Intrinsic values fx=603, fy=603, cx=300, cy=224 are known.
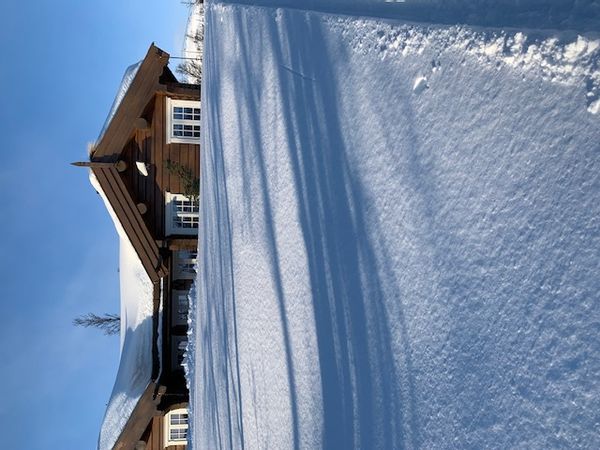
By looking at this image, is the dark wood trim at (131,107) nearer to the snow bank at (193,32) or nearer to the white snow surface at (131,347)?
the white snow surface at (131,347)

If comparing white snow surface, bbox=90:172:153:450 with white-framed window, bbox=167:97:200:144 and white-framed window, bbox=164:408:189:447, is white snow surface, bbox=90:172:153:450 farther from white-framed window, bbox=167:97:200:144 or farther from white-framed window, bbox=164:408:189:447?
white-framed window, bbox=167:97:200:144

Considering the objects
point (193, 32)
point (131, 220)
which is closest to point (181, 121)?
point (131, 220)

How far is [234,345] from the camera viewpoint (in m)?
5.87

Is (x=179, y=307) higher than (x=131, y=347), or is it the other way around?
(x=179, y=307)

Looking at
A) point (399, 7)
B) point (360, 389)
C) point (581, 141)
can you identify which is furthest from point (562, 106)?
point (360, 389)

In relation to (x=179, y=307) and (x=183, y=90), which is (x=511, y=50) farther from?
(x=179, y=307)

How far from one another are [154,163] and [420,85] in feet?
30.3

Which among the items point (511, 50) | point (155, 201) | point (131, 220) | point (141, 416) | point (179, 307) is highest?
point (155, 201)

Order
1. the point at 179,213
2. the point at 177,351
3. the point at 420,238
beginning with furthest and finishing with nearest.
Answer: the point at 177,351
the point at 179,213
the point at 420,238

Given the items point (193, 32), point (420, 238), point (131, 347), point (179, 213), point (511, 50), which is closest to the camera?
point (511, 50)

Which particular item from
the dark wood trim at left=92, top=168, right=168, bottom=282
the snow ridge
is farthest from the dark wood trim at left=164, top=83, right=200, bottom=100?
the snow ridge

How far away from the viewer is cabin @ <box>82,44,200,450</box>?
1127 cm

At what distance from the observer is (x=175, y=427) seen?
12148mm

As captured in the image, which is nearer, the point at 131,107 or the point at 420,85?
the point at 420,85
